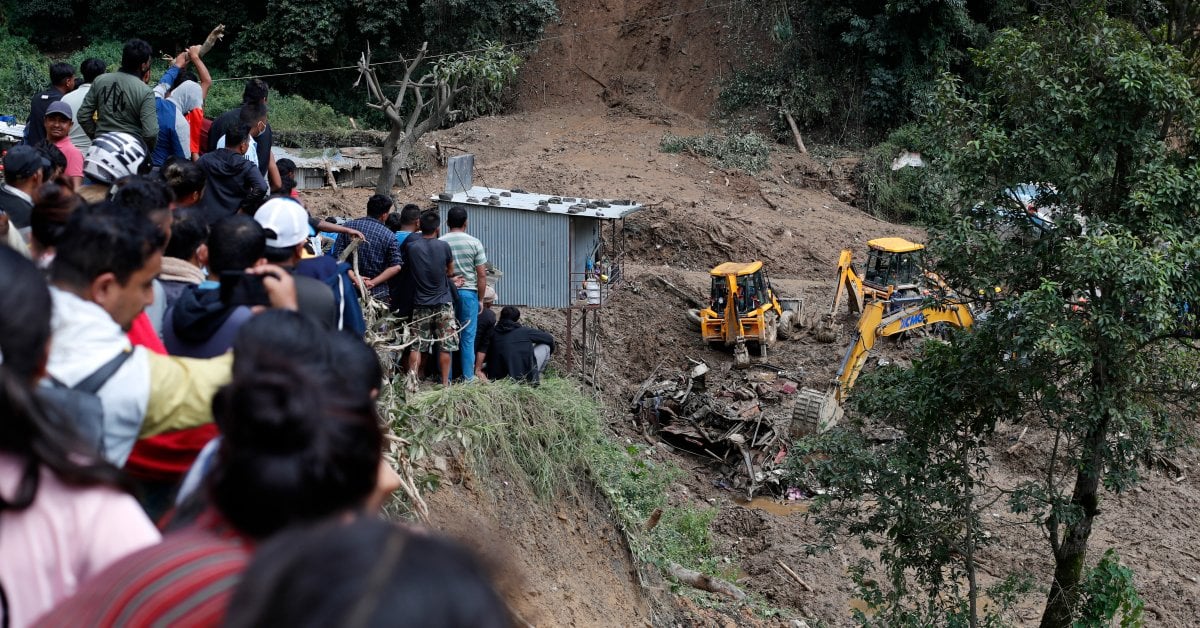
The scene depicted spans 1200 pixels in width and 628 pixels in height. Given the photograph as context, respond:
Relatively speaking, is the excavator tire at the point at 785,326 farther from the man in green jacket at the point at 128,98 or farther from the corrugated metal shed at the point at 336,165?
the man in green jacket at the point at 128,98

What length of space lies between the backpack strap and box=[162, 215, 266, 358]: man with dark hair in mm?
717

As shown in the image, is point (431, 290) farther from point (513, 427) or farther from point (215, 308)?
point (215, 308)

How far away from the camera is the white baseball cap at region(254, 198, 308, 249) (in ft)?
14.9

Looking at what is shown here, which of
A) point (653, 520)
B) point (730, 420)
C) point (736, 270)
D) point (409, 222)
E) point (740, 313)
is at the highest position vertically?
point (409, 222)

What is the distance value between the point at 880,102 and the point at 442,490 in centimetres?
2577

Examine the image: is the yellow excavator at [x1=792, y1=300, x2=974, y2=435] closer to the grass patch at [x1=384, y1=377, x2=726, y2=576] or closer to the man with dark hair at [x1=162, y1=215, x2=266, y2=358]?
the grass patch at [x1=384, y1=377, x2=726, y2=576]

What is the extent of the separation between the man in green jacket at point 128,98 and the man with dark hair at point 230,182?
884 mm

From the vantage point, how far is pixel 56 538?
1959 mm

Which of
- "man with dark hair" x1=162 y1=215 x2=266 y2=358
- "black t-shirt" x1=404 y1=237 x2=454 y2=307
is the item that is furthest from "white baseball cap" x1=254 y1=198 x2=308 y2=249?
"black t-shirt" x1=404 y1=237 x2=454 y2=307

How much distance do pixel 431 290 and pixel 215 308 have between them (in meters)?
5.18

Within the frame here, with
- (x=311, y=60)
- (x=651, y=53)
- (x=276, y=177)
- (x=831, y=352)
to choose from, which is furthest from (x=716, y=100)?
(x=276, y=177)

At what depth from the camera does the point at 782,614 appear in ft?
36.1

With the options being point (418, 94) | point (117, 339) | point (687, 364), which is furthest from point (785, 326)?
point (117, 339)

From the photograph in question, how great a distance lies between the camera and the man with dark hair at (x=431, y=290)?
867cm
